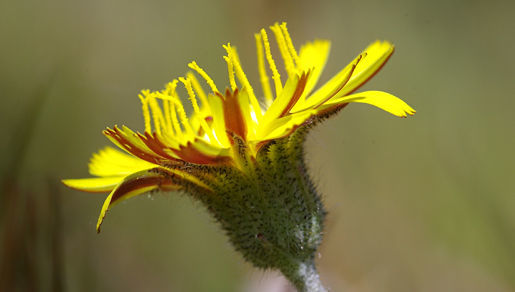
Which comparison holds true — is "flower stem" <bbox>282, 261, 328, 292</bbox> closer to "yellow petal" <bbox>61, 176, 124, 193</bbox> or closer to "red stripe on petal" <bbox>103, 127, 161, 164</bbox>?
"red stripe on petal" <bbox>103, 127, 161, 164</bbox>

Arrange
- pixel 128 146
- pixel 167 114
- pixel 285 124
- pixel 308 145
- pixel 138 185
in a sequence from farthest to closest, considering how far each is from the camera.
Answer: pixel 308 145, pixel 167 114, pixel 138 185, pixel 128 146, pixel 285 124

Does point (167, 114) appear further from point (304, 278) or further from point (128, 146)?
point (304, 278)

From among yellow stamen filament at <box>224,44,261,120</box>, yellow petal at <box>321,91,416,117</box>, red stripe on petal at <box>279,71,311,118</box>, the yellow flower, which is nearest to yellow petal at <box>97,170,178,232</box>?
the yellow flower

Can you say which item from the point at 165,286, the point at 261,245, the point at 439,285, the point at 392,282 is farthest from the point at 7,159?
the point at 439,285

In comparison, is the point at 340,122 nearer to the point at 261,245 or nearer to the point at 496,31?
the point at 496,31

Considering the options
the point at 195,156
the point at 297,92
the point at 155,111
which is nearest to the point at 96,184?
the point at 155,111

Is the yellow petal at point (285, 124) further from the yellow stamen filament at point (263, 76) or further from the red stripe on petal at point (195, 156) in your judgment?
the yellow stamen filament at point (263, 76)
